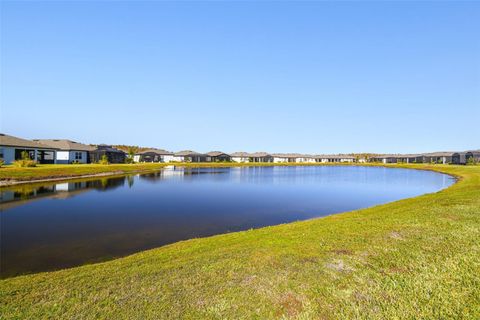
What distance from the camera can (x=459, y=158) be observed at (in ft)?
370

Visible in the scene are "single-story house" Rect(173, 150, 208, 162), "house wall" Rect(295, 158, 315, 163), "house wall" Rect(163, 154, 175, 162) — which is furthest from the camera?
"house wall" Rect(295, 158, 315, 163)

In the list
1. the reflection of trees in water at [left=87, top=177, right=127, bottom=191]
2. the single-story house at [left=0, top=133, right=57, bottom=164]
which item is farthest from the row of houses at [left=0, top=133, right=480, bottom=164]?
the reflection of trees in water at [left=87, top=177, right=127, bottom=191]

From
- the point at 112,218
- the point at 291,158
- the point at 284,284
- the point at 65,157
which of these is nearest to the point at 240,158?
the point at 291,158

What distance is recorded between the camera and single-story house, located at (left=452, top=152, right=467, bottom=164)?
111m

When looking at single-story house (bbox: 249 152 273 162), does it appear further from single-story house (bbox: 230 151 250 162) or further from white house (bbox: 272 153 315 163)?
white house (bbox: 272 153 315 163)

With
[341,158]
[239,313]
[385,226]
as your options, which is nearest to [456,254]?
[385,226]

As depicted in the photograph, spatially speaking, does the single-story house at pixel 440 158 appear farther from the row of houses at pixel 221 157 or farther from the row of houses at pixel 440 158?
the row of houses at pixel 221 157

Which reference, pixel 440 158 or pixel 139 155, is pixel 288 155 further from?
pixel 139 155

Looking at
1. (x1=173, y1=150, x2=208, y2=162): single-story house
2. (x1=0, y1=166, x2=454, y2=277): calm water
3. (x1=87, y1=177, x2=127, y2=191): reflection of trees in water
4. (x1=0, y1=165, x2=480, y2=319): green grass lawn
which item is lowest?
(x1=0, y1=166, x2=454, y2=277): calm water

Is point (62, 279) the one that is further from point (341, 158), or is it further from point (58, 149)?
point (341, 158)

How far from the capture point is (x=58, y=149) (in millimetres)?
62562

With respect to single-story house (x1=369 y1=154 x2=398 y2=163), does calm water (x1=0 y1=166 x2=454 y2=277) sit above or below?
below

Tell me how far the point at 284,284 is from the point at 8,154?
6166cm

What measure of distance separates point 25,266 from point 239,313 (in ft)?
34.9
